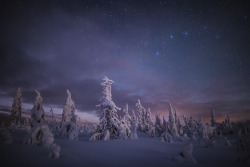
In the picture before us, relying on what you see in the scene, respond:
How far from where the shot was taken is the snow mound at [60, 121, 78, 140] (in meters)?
17.0

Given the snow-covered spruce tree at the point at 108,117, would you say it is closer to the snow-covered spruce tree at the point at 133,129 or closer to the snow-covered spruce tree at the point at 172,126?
the snow-covered spruce tree at the point at 133,129

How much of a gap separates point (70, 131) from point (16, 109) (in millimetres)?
51028

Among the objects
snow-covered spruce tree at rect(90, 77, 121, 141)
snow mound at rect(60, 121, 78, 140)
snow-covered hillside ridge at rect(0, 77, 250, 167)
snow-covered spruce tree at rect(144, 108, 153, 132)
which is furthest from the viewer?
snow-covered spruce tree at rect(144, 108, 153, 132)

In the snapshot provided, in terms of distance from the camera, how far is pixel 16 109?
2069 inches

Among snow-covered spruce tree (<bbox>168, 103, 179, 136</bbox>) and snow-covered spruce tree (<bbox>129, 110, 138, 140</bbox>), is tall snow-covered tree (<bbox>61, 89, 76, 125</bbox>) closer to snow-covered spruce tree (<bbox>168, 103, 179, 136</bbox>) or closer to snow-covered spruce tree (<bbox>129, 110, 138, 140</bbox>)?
snow-covered spruce tree (<bbox>129, 110, 138, 140</bbox>)

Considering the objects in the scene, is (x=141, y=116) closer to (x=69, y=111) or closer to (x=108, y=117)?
(x=69, y=111)

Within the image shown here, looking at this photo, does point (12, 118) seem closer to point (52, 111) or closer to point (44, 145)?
point (52, 111)

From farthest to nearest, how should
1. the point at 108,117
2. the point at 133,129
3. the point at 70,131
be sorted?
the point at 133,129, the point at 108,117, the point at 70,131

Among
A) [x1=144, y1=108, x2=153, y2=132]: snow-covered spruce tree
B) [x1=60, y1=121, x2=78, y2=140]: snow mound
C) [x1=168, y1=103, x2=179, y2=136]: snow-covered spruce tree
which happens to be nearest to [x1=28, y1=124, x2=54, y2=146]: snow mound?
→ [x1=60, y1=121, x2=78, y2=140]: snow mound

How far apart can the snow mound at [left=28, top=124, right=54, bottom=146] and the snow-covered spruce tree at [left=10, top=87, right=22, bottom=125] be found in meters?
56.2

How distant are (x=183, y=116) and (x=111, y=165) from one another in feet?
281

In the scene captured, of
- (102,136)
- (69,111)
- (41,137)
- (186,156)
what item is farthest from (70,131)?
(69,111)

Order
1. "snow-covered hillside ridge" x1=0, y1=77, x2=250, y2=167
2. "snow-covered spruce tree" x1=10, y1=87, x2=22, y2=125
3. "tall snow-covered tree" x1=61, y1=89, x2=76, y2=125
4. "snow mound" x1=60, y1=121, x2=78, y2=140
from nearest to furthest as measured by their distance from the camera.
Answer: "snow-covered hillside ridge" x1=0, y1=77, x2=250, y2=167 < "snow mound" x1=60, y1=121, x2=78, y2=140 < "tall snow-covered tree" x1=61, y1=89, x2=76, y2=125 < "snow-covered spruce tree" x1=10, y1=87, x2=22, y2=125

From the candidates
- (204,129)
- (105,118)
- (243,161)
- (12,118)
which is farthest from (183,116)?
(12,118)
